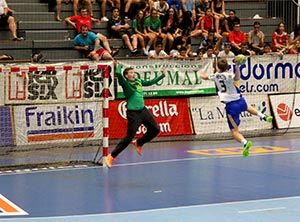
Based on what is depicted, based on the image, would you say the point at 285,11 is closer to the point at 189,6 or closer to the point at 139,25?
the point at 189,6

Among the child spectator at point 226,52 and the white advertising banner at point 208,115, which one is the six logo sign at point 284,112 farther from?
the child spectator at point 226,52

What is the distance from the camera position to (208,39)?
24984 millimetres

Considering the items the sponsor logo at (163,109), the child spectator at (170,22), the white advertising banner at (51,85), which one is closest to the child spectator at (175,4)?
the child spectator at (170,22)

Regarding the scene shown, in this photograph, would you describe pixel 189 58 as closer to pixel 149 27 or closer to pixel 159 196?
pixel 149 27

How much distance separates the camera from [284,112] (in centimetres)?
2316

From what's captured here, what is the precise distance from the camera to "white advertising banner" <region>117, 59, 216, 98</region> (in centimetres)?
2123

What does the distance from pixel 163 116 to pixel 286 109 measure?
4138mm

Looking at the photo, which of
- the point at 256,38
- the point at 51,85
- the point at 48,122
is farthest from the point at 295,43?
the point at 48,122

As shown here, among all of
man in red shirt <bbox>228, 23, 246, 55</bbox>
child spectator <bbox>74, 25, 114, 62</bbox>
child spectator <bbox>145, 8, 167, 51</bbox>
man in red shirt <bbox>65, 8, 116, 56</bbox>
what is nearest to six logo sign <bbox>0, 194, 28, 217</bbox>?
child spectator <bbox>74, 25, 114, 62</bbox>

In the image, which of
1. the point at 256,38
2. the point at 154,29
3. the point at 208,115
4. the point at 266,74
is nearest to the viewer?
the point at 208,115

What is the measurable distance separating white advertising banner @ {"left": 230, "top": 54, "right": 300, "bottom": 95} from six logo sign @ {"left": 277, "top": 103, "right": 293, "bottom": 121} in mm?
463

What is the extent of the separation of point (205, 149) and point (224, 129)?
11.5ft

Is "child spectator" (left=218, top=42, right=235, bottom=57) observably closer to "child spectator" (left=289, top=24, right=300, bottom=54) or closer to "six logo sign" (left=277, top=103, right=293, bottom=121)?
"six logo sign" (left=277, top=103, right=293, bottom=121)

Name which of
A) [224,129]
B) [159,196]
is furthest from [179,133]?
[159,196]
